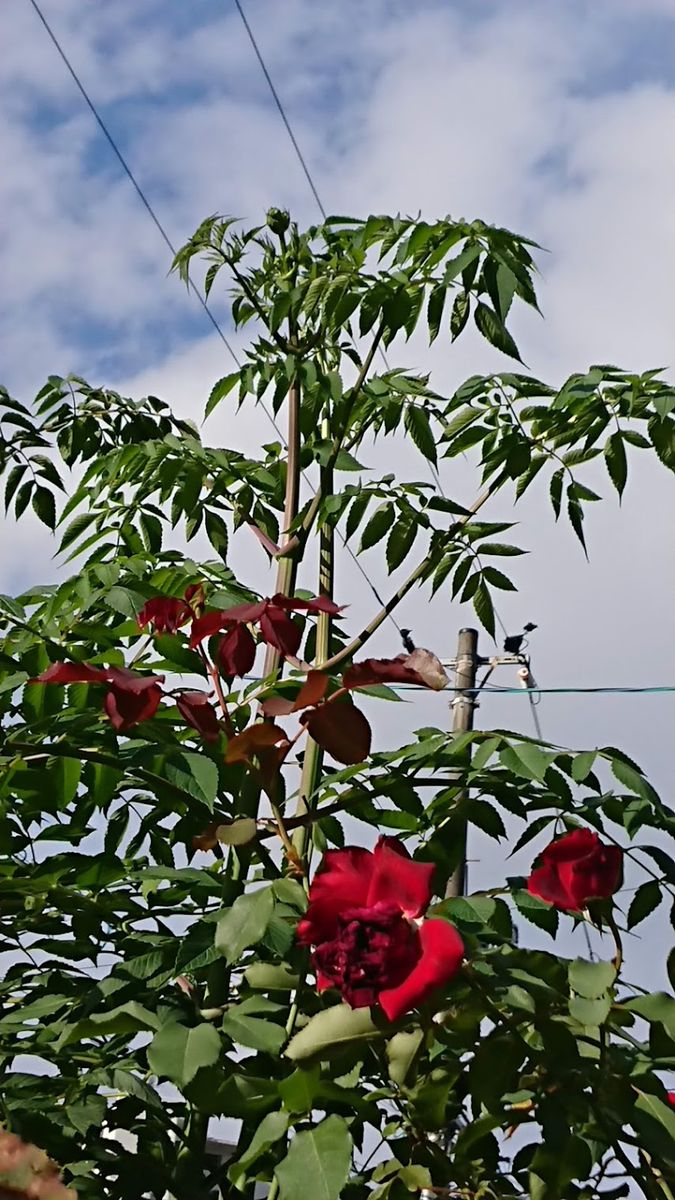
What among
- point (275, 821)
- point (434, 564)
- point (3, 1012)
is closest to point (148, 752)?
point (275, 821)

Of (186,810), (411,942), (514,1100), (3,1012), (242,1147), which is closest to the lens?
(411,942)

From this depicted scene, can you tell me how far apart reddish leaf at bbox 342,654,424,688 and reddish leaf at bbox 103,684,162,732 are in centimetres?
16

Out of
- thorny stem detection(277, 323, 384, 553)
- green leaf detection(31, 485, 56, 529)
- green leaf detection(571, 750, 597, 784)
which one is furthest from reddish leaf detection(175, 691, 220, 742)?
green leaf detection(31, 485, 56, 529)

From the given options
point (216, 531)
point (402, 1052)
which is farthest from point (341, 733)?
point (216, 531)

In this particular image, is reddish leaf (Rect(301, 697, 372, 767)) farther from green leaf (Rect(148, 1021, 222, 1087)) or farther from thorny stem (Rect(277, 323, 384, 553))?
thorny stem (Rect(277, 323, 384, 553))

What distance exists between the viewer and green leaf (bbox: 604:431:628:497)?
159 centimetres

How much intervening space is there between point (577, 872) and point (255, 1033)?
29 centimetres

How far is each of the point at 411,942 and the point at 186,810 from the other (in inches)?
17.4

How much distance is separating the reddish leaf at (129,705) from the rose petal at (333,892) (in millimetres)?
197

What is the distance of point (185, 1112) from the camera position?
4.16 ft

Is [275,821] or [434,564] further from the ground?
[434,564]

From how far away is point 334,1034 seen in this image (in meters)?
0.86

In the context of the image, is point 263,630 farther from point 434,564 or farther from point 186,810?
point 434,564

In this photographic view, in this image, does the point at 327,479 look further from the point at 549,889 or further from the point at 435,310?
the point at 549,889
